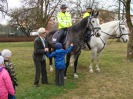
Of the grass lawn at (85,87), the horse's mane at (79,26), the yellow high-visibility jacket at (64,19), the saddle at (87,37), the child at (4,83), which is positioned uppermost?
the yellow high-visibility jacket at (64,19)

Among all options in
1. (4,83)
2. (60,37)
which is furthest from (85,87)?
(4,83)

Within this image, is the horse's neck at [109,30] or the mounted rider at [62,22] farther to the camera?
the horse's neck at [109,30]

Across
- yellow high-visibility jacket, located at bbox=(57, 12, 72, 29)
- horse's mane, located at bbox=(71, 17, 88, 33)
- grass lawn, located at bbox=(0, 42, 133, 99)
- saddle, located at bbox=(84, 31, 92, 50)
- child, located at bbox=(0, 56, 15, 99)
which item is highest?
yellow high-visibility jacket, located at bbox=(57, 12, 72, 29)

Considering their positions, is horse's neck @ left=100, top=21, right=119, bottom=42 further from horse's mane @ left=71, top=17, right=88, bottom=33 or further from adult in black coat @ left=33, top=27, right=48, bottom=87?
adult in black coat @ left=33, top=27, right=48, bottom=87

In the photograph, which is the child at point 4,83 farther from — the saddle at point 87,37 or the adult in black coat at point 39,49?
the saddle at point 87,37

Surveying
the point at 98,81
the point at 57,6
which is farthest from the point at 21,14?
the point at 98,81

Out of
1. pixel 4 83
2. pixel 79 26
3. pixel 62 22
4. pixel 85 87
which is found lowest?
pixel 85 87

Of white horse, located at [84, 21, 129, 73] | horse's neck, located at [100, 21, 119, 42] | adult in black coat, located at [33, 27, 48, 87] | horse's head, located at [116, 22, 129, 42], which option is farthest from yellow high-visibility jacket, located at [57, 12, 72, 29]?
horse's head, located at [116, 22, 129, 42]

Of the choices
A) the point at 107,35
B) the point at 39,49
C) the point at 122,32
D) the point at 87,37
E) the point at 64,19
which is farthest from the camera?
the point at 107,35

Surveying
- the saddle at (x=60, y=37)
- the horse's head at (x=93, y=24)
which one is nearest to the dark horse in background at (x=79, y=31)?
the horse's head at (x=93, y=24)

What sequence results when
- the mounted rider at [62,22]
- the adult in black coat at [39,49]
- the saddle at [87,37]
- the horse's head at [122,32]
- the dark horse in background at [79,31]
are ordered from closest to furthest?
the adult in black coat at [39,49], the dark horse in background at [79,31], the mounted rider at [62,22], the saddle at [87,37], the horse's head at [122,32]

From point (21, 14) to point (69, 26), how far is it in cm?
2641

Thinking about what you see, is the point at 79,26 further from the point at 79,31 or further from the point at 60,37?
the point at 60,37

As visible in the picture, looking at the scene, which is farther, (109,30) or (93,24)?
(109,30)
